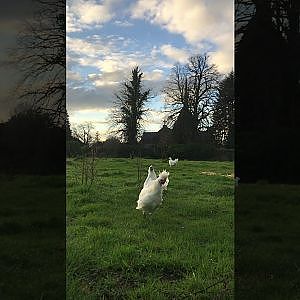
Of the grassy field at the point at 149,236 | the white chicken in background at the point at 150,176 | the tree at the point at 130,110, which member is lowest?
the grassy field at the point at 149,236

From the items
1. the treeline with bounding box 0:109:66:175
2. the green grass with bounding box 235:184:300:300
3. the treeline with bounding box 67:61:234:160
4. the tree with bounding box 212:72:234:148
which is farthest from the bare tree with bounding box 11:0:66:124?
the green grass with bounding box 235:184:300:300

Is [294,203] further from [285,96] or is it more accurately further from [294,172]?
[285,96]

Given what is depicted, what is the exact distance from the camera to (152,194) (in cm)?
272

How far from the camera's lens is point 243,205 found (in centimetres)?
232

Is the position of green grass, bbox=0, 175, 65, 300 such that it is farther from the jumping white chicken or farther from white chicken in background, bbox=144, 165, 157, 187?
the jumping white chicken

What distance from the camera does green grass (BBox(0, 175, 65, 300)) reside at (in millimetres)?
2340

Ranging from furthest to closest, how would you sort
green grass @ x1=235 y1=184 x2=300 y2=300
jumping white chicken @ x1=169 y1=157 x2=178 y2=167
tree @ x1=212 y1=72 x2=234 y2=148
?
jumping white chicken @ x1=169 y1=157 x2=178 y2=167
tree @ x1=212 y1=72 x2=234 y2=148
green grass @ x1=235 y1=184 x2=300 y2=300

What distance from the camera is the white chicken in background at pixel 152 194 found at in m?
2.69

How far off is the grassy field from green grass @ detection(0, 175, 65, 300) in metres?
0.12

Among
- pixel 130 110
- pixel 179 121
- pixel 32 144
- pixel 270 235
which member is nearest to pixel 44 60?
pixel 32 144

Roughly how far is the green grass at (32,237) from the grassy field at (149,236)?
0.12 m

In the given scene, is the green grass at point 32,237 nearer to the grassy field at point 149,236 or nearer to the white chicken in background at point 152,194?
the grassy field at point 149,236

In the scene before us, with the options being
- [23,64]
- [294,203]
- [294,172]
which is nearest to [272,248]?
[294,203]

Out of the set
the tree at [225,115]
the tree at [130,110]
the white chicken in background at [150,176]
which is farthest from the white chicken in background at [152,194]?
the tree at [225,115]
